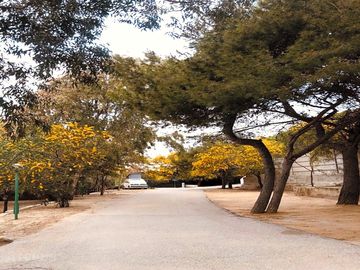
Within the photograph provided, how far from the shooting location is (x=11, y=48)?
286 inches

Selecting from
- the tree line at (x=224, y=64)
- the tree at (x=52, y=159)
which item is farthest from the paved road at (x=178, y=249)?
the tree at (x=52, y=159)

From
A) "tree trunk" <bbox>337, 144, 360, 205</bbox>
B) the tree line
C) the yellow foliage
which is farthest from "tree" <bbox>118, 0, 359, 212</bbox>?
the yellow foliage

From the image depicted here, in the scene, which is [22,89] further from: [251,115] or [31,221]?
[251,115]

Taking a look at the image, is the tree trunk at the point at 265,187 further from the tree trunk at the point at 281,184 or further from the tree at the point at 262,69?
the tree at the point at 262,69

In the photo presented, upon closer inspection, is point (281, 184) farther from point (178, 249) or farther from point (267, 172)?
point (178, 249)

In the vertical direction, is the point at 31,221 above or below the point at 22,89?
below

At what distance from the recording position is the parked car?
48.4 metres

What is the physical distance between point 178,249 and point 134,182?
40728mm

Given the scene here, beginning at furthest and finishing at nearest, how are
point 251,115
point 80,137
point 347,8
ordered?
point 80,137 < point 251,115 < point 347,8

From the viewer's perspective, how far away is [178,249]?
8391 mm

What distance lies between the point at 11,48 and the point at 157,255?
4024 millimetres

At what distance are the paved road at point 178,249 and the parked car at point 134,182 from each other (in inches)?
1414

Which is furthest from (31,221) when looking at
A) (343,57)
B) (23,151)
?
(343,57)

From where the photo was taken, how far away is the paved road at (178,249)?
6.96 m
